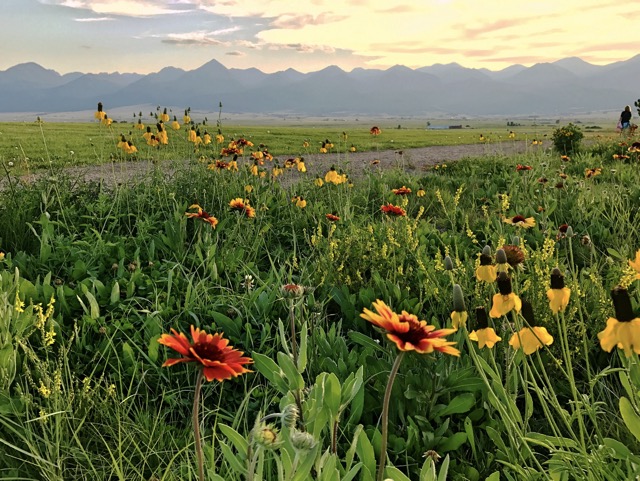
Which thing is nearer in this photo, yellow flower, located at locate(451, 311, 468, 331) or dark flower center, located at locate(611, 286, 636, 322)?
dark flower center, located at locate(611, 286, 636, 322)

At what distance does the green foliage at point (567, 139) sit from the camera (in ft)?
38.5

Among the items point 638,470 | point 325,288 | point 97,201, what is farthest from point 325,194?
point 638,470

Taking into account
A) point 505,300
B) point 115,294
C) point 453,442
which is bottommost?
point 453,442

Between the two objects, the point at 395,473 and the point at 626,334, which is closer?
the point at 626,334

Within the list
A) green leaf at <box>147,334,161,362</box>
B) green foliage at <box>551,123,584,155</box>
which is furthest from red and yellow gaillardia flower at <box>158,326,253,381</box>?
green foliage at <box>551,123,584,155</box>

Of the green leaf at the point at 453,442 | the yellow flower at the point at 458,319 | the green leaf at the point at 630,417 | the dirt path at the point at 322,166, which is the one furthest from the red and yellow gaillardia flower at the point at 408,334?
the dirt path at the point at 322,166

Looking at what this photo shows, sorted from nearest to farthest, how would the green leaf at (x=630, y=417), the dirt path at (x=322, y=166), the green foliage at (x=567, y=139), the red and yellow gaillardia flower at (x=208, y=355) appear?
the red and yellow gaillardia flower at (x=208, y=355), the green leaf at (x=630, y=417), the dirt path at (x=322, y=166), the green foliage at (x=567, y=139)

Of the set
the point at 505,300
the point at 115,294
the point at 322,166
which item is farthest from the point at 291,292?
the point at 322,166

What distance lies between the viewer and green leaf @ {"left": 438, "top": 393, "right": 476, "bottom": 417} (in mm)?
1916

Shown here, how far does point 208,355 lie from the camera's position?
102cm

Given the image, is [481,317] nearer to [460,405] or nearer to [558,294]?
[558,294]

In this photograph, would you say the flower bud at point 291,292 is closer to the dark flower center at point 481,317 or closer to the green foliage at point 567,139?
the dark flower center at point 481,317

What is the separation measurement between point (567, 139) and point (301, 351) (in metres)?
12.3

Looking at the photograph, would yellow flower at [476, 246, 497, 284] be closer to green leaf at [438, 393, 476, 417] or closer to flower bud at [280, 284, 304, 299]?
flower bud at [280, 284, 304, 299]
